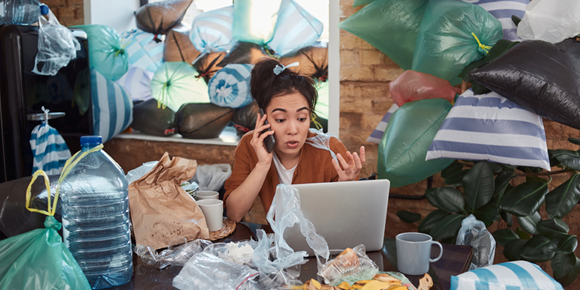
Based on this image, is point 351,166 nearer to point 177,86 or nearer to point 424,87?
point 424,87

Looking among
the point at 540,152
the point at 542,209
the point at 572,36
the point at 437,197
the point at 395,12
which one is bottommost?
the point at 542,209

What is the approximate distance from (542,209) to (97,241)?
5.93 feet

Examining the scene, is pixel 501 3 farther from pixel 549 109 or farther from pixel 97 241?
pixel 97 241

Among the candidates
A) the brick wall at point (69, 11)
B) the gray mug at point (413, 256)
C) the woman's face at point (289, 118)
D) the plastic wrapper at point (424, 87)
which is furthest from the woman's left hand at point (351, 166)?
the brick wall at point (69, 11)

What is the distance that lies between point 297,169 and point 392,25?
71 cm

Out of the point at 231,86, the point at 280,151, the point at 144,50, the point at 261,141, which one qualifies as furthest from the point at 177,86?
the point at 261,141

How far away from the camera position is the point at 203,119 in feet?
8.43

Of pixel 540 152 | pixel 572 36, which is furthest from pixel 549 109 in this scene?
pixel 572 36

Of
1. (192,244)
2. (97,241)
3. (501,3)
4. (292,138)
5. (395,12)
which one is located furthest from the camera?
(395,12)

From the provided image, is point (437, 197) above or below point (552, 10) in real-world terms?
below

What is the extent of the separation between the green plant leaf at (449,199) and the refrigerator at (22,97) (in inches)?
75.8

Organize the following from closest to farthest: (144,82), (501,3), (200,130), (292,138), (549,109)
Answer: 1. (549,109)
2. (292,138)
3. (501,3)
4. (200,130)
5. (144,82)

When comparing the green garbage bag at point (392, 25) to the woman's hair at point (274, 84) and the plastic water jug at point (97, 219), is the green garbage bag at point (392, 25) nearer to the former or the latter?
the woman's hair at point (274, 84)

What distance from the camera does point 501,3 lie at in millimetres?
1582
